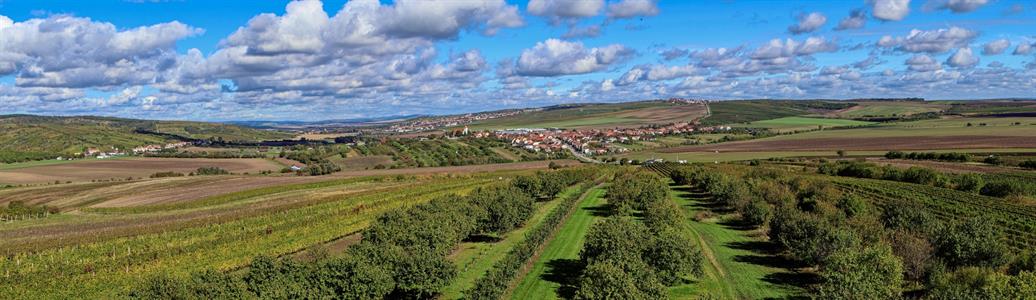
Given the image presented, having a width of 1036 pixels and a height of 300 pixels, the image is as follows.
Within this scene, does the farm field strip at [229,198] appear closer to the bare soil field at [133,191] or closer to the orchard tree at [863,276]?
the bare soil field at [133,191]

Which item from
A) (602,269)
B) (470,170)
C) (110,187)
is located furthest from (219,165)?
→ (602,269)

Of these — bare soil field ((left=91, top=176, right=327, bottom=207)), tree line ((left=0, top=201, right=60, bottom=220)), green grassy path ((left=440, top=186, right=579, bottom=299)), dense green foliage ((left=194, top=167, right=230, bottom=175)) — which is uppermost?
green grassy path ((left=440, top=186, right=579, bottom=299))

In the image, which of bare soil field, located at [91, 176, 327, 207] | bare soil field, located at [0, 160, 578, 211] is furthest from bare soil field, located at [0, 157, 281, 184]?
bare soil field, located at [91, 176, 327, 207]

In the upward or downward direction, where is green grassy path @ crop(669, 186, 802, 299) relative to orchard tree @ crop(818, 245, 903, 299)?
downward

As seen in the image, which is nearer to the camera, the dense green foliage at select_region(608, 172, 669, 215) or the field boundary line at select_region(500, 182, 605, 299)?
the field boundary line at select_region(500, 182, 605, 299)

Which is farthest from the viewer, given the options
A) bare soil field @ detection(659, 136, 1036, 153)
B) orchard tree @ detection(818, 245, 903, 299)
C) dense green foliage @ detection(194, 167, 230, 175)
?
dense green foliage @ detection(194, 167, 230, 175)

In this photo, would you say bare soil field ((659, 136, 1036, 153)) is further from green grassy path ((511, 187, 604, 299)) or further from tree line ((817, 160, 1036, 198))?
green grassy path ((511, 187, 604, 299))

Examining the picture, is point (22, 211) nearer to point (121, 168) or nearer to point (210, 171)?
point (210, 171)

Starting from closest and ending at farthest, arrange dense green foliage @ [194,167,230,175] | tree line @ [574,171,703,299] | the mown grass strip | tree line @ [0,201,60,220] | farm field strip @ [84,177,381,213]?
tree line @ [574,171,703,299]
the mown grass strip
tree line @ [0,201,60,220]
farm field strip @ [84,177,381,213]
dense green foliage @ [194,167,230,175]
